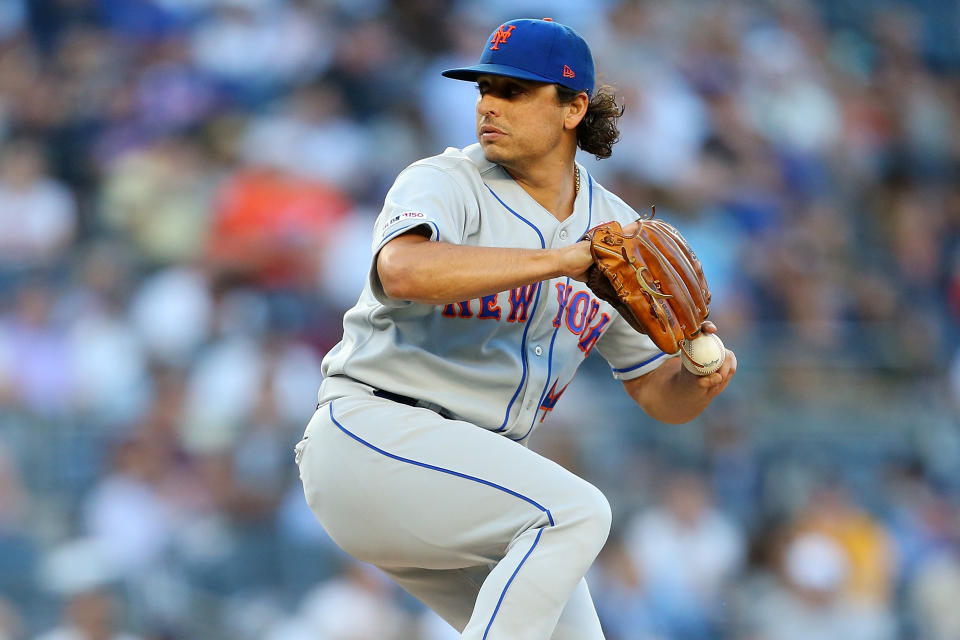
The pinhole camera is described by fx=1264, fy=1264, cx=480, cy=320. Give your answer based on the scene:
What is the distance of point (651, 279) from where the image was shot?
2.53m

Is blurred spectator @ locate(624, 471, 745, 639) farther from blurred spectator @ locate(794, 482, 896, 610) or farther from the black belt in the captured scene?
the black belt

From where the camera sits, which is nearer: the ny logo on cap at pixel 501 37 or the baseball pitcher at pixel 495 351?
the baseball pitcher at pixel 495 351

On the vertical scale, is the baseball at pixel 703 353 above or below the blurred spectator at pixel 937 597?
above

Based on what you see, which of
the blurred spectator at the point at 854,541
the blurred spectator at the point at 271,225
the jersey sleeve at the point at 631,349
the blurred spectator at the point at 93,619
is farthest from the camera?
the blurred spectator at the point at 271,225

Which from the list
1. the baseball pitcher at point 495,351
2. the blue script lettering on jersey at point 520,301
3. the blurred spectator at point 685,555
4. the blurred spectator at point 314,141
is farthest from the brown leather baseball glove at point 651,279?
the blurred spectator at point 314,141

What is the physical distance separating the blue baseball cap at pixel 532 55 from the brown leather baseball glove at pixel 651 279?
38 cm

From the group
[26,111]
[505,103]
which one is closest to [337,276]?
[26,111]

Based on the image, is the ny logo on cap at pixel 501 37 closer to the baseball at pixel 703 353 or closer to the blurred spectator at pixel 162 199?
the baseball at pixel 703 353

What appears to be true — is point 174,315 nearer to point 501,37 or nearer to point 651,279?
point 501,37

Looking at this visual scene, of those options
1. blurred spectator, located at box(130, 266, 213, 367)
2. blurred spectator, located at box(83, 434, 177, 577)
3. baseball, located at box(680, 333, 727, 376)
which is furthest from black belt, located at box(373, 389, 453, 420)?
blurred spectator, located at box(130, 266, 213, 367)

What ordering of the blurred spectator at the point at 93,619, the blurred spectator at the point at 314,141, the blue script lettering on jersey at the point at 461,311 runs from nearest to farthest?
the blue script lettering on jersey at the point at 461,311
the blurred spectator at the point at 93,619
the blurred spectator at the point at 314,141

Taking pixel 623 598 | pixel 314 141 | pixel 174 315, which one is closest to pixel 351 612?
pixel 623 598

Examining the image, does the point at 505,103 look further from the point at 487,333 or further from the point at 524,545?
the point at 524,545

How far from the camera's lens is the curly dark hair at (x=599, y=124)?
297 centimetres
